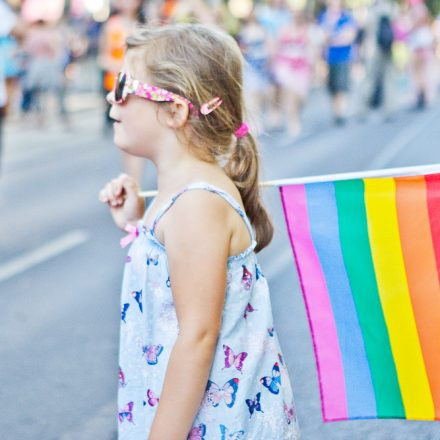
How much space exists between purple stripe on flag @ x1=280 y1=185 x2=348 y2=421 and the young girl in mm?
245

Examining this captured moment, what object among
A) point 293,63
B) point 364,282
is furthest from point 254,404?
point 293,63

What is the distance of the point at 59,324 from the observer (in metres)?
5.20

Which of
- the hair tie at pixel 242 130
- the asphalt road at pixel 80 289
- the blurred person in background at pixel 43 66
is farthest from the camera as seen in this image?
the blurred person in background at pixel 43 66

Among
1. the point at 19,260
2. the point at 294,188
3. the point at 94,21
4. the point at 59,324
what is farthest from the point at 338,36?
the point at 294,188

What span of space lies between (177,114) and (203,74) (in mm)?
103

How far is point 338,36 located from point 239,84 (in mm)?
13048

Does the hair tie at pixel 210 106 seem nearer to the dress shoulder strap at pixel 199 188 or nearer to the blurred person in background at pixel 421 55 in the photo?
the dress shoulder strap at pixel 199 188

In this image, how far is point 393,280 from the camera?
7.66 ft

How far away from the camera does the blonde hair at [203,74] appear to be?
209cm

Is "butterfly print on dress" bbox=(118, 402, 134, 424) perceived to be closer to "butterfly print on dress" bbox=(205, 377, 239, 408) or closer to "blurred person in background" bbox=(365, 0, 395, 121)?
"butterfly print on dress" bbox=(205, 377, 239, 408)

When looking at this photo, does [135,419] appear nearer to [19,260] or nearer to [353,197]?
[353,197]

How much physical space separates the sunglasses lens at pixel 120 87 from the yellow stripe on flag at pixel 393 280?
64 cm

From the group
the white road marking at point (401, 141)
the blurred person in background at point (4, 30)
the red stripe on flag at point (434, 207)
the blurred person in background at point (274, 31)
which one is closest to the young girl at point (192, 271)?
the red stripe on flag at point (434, 207)

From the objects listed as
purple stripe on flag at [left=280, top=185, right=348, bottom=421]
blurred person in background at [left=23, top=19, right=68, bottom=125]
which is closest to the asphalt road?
purple stripe on flag at [left=280, top=185, right=348, bottom=421]
